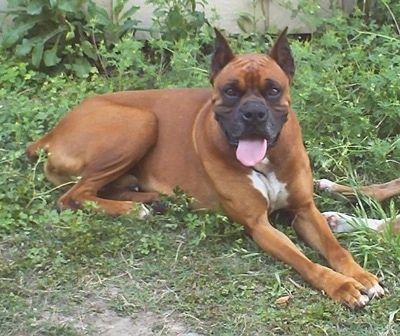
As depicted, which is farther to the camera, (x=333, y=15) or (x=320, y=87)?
(x=333, y=15)

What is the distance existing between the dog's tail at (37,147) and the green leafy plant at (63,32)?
1.44 meters

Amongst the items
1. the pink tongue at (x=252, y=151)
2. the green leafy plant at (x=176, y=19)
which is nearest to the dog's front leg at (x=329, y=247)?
the pink tongue at (x=252, y=151)

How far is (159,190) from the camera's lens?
551 cm


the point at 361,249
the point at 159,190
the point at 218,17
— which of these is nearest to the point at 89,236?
the point at 159,190

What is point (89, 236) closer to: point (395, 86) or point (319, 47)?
point (395, 86)

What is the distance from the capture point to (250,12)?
765 centimetres

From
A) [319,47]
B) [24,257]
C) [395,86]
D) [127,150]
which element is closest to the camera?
[24,257]

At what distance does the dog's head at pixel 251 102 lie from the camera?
15.7 ft

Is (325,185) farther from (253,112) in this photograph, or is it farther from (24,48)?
(24,48)

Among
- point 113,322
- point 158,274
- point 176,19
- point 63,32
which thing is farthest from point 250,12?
point 113,322

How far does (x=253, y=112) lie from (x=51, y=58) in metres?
2.80

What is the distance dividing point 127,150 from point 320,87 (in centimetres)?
141

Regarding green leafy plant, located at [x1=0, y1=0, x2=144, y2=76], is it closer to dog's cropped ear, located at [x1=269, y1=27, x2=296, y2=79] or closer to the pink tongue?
dog's cropped ear, located at [x1=269, y1=27, x2=296, y2=79]

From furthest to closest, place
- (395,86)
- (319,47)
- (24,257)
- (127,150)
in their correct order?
(319,47) → (395,86) → (127,150) → (24,257)
